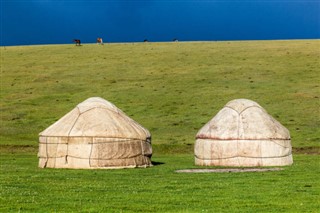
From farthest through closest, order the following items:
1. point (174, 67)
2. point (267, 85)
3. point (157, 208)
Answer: point (174, 67) < point (267, 85) < point (157, 208)

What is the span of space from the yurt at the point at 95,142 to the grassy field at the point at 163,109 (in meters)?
1.00

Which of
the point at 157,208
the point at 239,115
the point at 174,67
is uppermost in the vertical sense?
the point at 174,67

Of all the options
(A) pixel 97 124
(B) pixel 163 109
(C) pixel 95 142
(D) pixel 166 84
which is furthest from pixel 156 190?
(D) pixel 166 84

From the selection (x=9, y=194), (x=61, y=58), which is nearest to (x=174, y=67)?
(x=61, y=58)

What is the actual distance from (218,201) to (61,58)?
201 feet

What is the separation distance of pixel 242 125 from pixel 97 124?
5693 millimetres

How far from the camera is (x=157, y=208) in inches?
645

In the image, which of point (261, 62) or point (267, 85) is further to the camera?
point (261, 62)

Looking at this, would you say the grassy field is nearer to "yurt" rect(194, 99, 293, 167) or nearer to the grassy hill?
the grassy hill

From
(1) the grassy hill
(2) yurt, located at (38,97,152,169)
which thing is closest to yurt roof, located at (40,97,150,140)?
(2) yurt, located at (38,97,152,169)

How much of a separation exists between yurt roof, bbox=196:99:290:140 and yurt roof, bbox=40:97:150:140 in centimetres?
278

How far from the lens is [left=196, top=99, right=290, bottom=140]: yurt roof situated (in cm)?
2966

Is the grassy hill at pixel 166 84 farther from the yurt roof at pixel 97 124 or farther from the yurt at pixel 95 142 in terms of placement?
the yurt at pixel 95 142

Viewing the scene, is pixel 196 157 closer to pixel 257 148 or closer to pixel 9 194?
pixel 257 148
